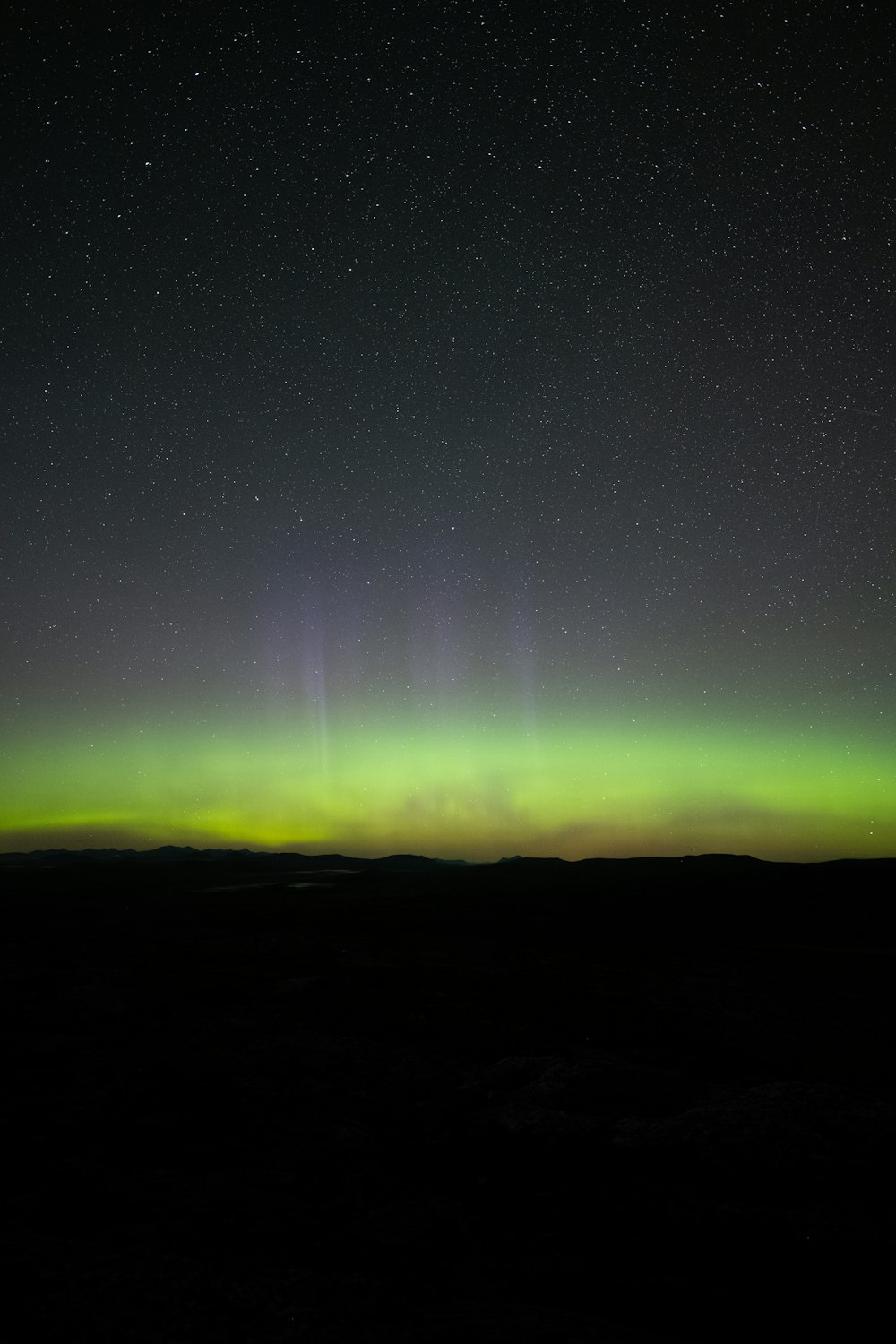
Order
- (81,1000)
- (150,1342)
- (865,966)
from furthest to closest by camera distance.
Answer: (865,966), (81,1000), (150,1342)

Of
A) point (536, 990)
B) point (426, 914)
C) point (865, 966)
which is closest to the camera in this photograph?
point (536, 990)

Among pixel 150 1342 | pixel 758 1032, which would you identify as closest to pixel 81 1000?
pixel 150 1342

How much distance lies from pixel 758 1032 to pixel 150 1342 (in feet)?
41.2

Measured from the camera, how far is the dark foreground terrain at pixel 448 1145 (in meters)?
6.51

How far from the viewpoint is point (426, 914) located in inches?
1253

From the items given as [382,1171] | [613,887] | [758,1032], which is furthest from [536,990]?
[613,887]

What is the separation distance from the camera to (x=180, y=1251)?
7.32m

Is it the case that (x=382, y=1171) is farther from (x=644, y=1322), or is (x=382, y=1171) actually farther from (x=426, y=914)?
(x=426, y=914)

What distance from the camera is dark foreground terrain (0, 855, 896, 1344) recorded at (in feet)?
21.4

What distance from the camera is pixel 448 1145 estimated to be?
9.97 metres

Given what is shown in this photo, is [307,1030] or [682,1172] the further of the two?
[307,1030]

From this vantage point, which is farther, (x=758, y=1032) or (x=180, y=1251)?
(x=758, y=1032)

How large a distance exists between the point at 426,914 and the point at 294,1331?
26387 mm

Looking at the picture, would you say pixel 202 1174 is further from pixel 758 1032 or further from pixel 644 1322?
pixel 758 1032
